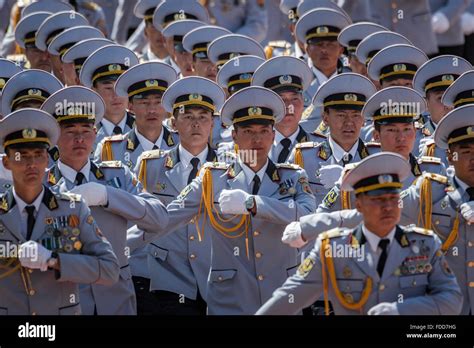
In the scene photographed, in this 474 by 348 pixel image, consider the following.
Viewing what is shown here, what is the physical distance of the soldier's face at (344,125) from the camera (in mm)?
13477

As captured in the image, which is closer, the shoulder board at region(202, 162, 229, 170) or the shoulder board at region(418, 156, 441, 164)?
the shoulder board at region(202, 162, 229, 170)

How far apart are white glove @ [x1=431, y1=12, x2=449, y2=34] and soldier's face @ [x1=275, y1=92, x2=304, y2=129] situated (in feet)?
20.7

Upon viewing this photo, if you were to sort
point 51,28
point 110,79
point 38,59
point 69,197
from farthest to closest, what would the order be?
point 38,59, point 51,28, point 110,79, point 69,197

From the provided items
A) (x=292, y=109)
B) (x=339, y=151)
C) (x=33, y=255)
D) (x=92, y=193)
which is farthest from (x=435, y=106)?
(x=33, y=255)

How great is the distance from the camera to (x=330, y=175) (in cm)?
1273

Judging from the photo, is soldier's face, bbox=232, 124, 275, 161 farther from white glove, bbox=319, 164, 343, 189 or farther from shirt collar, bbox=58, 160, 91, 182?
shirt collar, bbox=58, 160, 91, 182

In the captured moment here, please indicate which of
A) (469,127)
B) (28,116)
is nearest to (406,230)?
(469,127)

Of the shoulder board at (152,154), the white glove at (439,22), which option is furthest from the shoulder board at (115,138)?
the white glove at (439,22)

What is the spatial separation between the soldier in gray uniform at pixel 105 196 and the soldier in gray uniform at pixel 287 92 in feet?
7.26

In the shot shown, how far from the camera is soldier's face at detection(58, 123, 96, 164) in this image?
1205 centimetres

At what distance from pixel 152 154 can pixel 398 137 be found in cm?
204

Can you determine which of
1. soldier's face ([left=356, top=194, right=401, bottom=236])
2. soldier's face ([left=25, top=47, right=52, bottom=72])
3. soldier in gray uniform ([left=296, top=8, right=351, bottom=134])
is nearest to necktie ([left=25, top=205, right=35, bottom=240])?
soldier's face ([left=356, top=194, right=401, bottom=236])

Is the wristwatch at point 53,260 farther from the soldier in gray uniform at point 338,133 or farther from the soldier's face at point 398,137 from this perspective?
the soldier's face at point 398,137

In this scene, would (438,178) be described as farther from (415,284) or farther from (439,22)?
(439,22)
